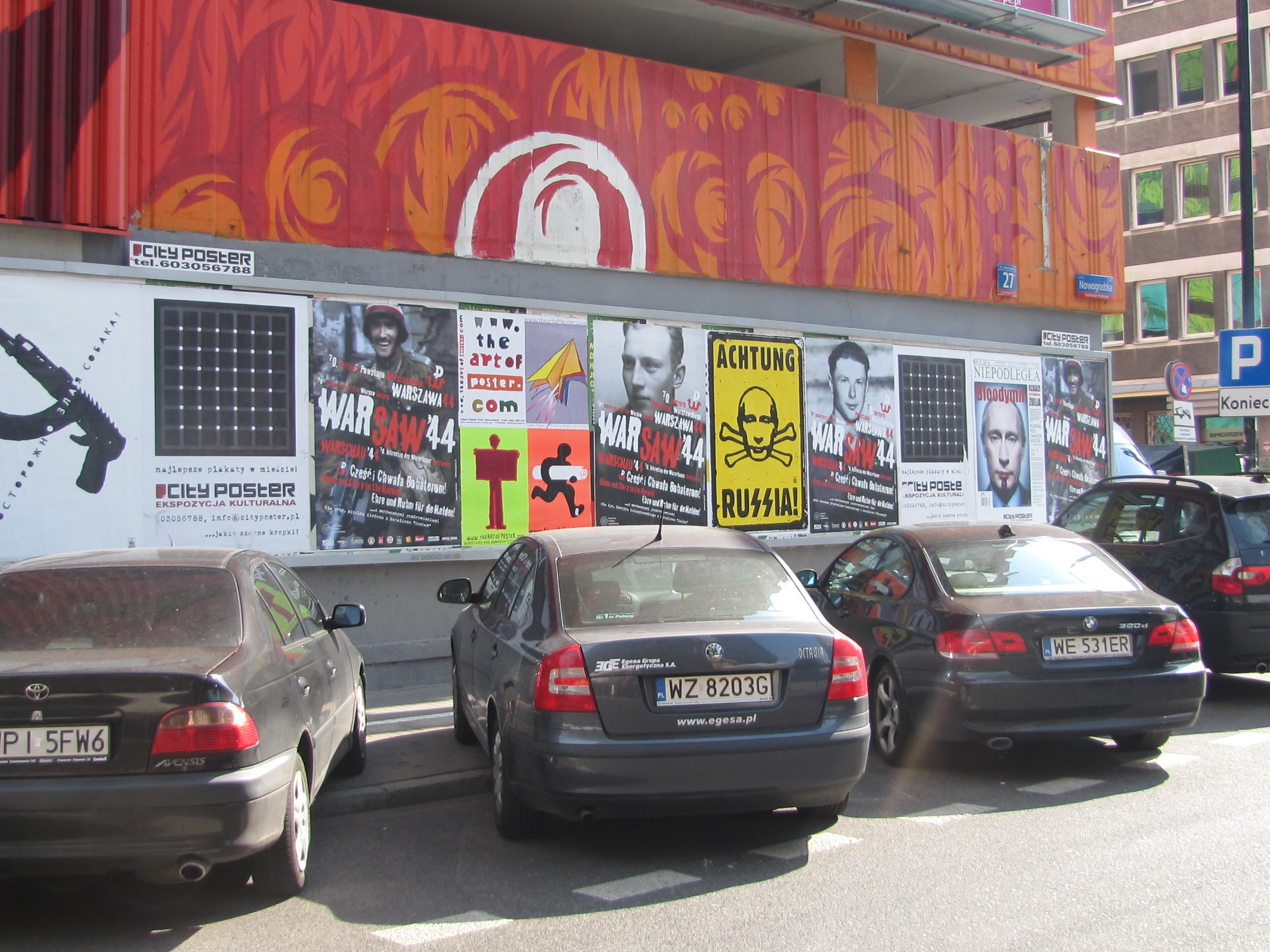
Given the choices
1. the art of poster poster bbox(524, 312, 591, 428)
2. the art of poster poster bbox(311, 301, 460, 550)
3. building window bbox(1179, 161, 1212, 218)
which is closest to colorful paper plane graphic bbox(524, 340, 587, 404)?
the art of poster poster bbox(524, 312, 591, 428)

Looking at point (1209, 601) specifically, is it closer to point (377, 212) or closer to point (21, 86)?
point (377, 212)

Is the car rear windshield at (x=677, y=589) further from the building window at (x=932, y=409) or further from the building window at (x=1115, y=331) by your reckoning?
the building window at (x=1115, y=331)

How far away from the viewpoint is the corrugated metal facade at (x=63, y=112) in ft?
29.2

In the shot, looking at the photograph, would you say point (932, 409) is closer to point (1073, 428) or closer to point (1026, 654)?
point (1073, 428)

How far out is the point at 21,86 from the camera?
29.2 ft

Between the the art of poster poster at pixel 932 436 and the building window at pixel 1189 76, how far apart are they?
91.4 feet

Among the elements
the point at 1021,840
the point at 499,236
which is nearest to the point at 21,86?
the point at 499,236

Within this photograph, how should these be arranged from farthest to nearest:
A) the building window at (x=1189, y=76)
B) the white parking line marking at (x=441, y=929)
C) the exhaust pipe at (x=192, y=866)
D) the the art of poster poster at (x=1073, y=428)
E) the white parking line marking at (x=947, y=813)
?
the building window at (x=1189, y=76) → the the art of poster poster at (x=1073, y=428) → the white parking line marking at (x=947, y=813) → the white parking line marking at (x=441, y=929) → the exhaust pipe at (x=192, y=866)

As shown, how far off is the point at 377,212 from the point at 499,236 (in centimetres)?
124

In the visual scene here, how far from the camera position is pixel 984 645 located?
6.67 metres

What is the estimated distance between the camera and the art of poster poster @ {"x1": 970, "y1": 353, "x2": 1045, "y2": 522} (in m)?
15.0

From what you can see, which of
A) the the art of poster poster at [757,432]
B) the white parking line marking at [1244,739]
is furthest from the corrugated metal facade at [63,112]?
the white parking line marking at [1244,739]

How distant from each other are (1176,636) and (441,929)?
A: 4623 mm

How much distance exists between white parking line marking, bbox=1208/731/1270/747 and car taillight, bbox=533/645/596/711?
5.00 metres
